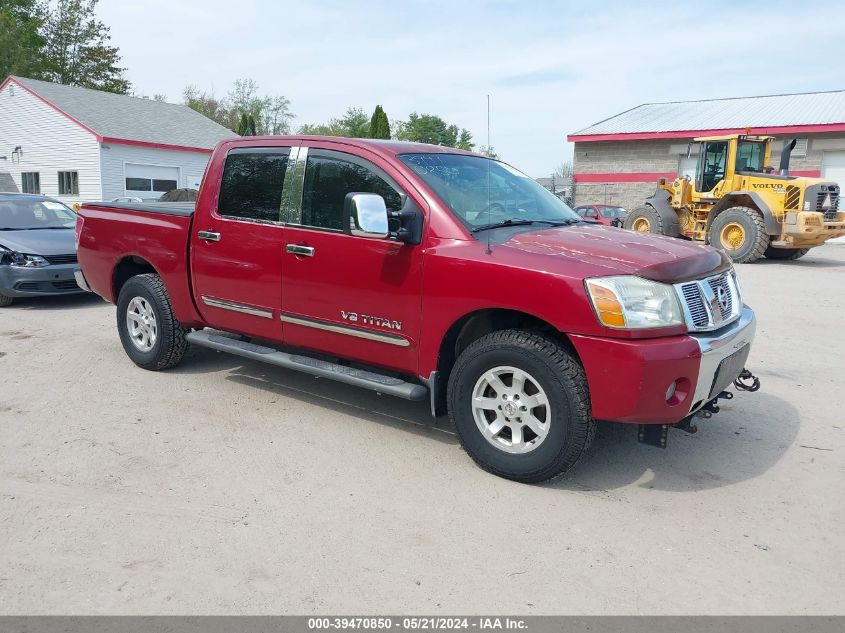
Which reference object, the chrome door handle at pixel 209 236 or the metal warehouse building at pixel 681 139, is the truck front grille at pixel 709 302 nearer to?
the chrome door handle at pixel 209 236

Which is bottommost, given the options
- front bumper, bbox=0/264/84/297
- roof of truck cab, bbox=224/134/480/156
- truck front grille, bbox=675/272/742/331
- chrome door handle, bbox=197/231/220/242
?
front bumper, bbox=0/264/84/297

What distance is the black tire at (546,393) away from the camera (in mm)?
3691

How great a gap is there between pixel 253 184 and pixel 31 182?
30147mm

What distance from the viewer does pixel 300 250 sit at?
4.73 metres

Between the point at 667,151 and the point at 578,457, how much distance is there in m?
29.3

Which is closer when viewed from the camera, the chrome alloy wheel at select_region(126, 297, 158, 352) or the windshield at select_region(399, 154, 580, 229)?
the windshield at select_region(399, 154, 580, 229)

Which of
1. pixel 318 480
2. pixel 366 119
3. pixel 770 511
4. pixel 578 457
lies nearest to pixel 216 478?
pixel 318 480

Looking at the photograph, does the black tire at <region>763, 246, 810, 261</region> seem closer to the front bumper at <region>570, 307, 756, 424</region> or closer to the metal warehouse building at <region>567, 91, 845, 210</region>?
the metal warehouse building at <region>567, 91, 845, 210</region>

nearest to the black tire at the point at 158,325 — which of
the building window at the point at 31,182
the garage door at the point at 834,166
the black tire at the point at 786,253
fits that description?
the black tire at the point at 786,253

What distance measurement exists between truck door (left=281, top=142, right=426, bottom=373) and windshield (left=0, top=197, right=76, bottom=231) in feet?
22.8

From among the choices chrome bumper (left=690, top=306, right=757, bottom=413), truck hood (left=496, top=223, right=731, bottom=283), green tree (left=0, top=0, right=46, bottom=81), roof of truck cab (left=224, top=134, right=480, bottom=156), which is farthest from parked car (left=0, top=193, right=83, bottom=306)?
green tree (left=0, top=0, right=46, bottom=81)

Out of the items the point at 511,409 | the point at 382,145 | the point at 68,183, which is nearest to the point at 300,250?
the point at 382,145

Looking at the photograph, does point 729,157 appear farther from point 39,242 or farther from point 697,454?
point 39,242

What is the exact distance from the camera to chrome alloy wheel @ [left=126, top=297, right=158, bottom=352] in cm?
598
